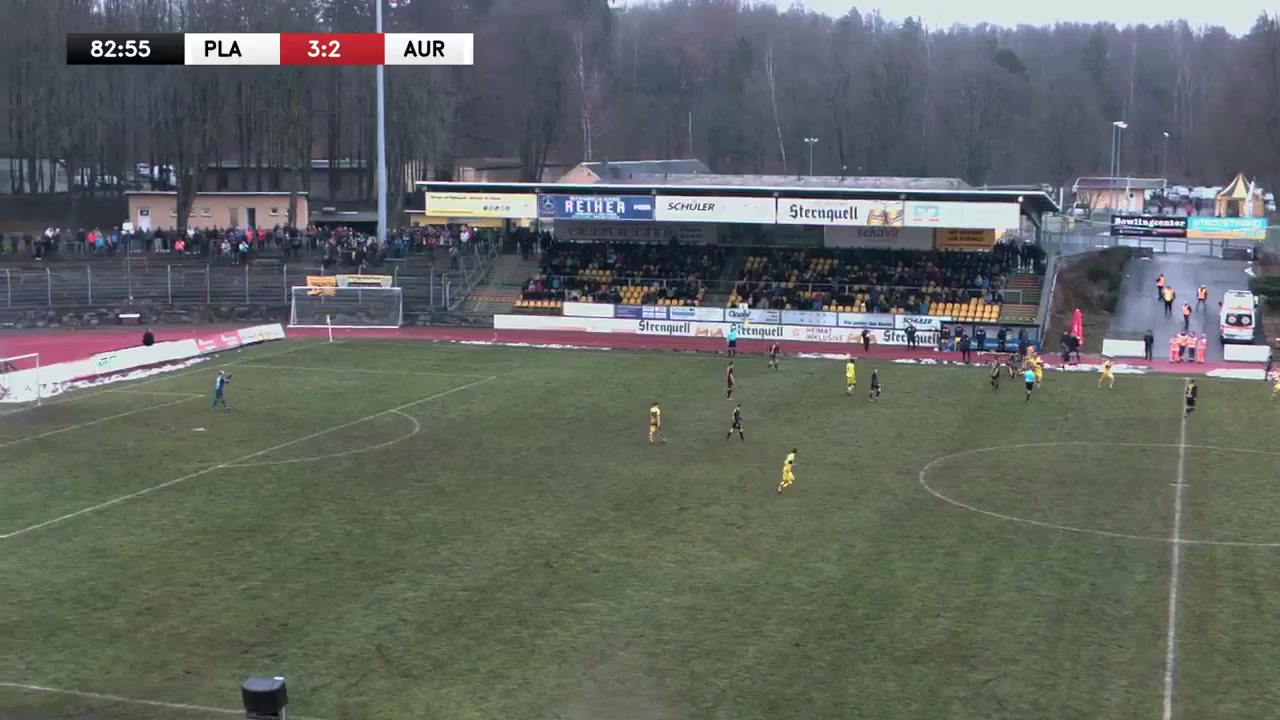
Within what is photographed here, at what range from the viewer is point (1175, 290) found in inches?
2746

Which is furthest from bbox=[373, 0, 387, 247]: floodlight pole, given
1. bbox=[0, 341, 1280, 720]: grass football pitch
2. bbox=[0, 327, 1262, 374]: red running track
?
bbox=[0, 341, 1280, 720]: grass football pitch

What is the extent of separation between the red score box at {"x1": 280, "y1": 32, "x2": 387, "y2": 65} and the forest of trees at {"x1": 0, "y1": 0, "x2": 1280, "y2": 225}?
27337 millimetres

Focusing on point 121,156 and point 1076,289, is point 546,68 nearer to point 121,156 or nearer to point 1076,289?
point 121,156

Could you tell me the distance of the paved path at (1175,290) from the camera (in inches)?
2432

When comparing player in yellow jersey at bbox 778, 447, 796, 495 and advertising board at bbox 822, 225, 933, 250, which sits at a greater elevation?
advertising board at bbox 822, 225, 933, 250

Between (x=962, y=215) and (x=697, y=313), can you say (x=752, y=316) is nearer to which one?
(x=697, y=313)

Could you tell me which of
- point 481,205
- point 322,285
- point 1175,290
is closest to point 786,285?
point 481,205

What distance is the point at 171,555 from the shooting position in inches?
1032

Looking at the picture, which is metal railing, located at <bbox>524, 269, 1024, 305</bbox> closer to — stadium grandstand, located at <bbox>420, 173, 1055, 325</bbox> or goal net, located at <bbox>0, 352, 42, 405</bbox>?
stadium grandstand, located at <bbox>420, 173, 1055, 325</bbox>

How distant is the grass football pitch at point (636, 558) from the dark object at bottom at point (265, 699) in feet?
16.2

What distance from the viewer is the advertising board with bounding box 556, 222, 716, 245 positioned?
71.1m

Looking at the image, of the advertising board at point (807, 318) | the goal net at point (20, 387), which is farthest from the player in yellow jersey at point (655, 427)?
the advertising board at point (807, 318)

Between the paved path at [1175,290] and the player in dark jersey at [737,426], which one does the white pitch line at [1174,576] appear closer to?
the player in dark jersey at [737,426]

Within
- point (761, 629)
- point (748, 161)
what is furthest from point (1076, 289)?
point (748, 161)
